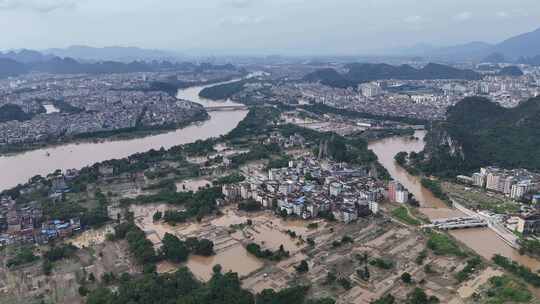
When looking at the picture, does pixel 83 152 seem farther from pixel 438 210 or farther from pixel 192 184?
pixel 438 210

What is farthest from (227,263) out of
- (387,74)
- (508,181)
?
(387,74)

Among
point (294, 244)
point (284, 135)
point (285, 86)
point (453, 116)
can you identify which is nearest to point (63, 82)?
point (285, 86)

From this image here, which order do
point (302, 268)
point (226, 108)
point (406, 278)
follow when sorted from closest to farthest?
point (406, 278) → point (302, 268) → point (226, 108)

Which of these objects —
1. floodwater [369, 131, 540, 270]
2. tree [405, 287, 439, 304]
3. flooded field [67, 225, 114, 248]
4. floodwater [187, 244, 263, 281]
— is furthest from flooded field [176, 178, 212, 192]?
tree [405, 287, 439, 304]

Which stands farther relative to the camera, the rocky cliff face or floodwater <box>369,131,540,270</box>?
the rocky cliff face

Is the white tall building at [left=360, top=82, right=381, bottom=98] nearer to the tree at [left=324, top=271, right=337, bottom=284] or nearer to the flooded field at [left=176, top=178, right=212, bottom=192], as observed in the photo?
the flooded field at [left=176, top=178, right=212, bottom=192]

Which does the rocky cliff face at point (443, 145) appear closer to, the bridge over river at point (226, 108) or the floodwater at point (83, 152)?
the floodwater at point (83, 152)
